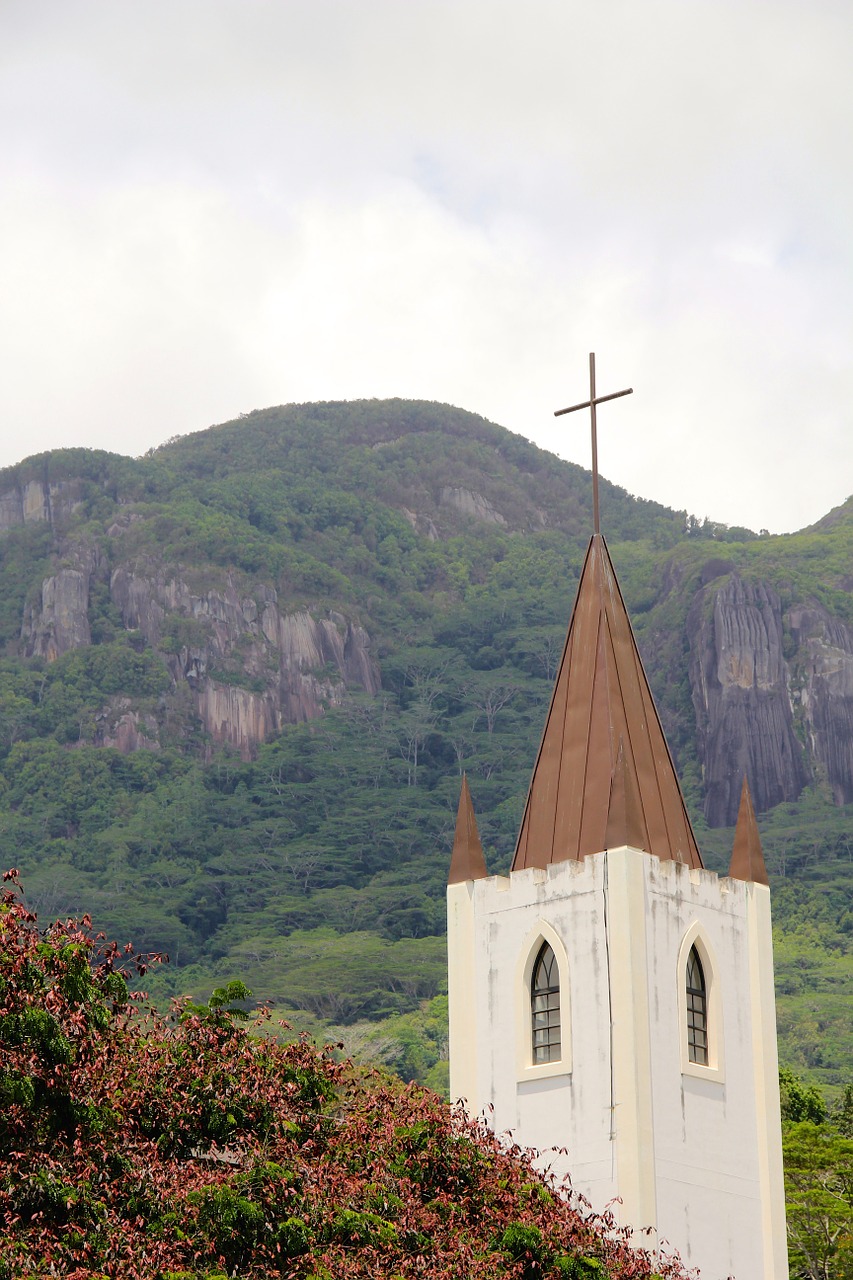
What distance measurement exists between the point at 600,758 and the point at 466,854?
8.11 ft

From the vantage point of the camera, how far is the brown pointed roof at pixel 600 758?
95.9 ft

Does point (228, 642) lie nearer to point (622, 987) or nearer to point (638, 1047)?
point (622, 987)

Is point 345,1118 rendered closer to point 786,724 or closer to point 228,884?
point 228,884

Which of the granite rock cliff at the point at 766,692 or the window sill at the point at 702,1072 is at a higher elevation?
the granite rock cliff at the point at 766,692

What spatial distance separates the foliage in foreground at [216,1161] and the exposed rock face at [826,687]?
13902 centimetres

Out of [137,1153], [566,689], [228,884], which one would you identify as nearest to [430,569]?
[228,884]

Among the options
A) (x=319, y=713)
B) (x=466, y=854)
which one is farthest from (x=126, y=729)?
(x=466, y=854)

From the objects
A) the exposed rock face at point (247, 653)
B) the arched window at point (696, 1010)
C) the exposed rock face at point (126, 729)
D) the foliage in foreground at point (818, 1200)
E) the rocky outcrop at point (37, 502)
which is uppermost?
the rocky outcrop at point (37, 502)

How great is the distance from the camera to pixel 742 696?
16738 centimetres

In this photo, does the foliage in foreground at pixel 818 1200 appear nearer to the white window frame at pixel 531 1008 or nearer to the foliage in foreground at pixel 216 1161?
the white window frame at pixel 531 1008

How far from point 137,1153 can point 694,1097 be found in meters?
11.4

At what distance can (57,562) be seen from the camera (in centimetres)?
18525

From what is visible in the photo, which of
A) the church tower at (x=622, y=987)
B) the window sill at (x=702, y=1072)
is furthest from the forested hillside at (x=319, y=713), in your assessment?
the window sill at (x=702, y=1072)

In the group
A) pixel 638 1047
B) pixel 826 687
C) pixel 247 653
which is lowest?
pixel 638 1047
